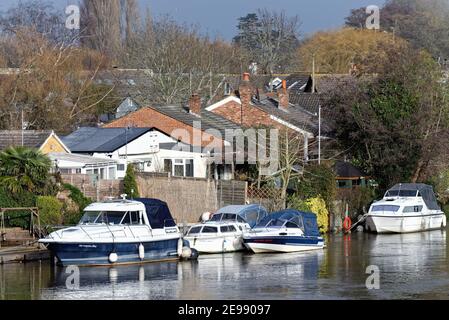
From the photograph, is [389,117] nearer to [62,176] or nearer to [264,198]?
[264,198]

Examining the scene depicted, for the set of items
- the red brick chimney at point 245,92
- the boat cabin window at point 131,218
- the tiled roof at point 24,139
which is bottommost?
the boat cabin window at point 131,218

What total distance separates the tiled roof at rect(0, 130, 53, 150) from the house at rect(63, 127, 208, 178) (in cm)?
164

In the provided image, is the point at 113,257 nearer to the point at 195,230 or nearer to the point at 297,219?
the point at 195,230

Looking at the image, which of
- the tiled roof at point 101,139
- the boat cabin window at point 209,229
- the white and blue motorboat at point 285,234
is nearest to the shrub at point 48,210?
the boat cabin window at point 209,229

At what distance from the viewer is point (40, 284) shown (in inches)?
1491

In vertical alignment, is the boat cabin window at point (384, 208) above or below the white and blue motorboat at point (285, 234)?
A: above

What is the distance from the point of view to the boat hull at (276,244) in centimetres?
4681

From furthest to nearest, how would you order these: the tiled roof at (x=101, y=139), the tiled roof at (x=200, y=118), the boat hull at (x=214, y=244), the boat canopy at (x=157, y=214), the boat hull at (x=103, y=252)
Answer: the tiled roof at (x=200, y=118) → the tiled roof at (x=101, y=139) → the boat hull at (x=214, y=244) → the boat canopy at (x=157, y=214) → the boat hull at (x=103, y=252)

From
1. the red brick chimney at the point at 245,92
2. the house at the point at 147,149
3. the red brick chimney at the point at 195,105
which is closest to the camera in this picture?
the house at the point at 147,149

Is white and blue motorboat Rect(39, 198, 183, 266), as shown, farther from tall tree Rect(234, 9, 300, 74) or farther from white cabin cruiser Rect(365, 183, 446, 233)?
tall tree Rect(234, 9, 300, 74)

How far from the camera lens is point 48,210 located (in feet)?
150

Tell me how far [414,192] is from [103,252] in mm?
23694

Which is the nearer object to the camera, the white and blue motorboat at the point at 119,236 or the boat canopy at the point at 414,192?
the white and blue motorboat at the point at 119,236

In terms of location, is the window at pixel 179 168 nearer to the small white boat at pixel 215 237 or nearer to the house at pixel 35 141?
the house at pixel 35 141
